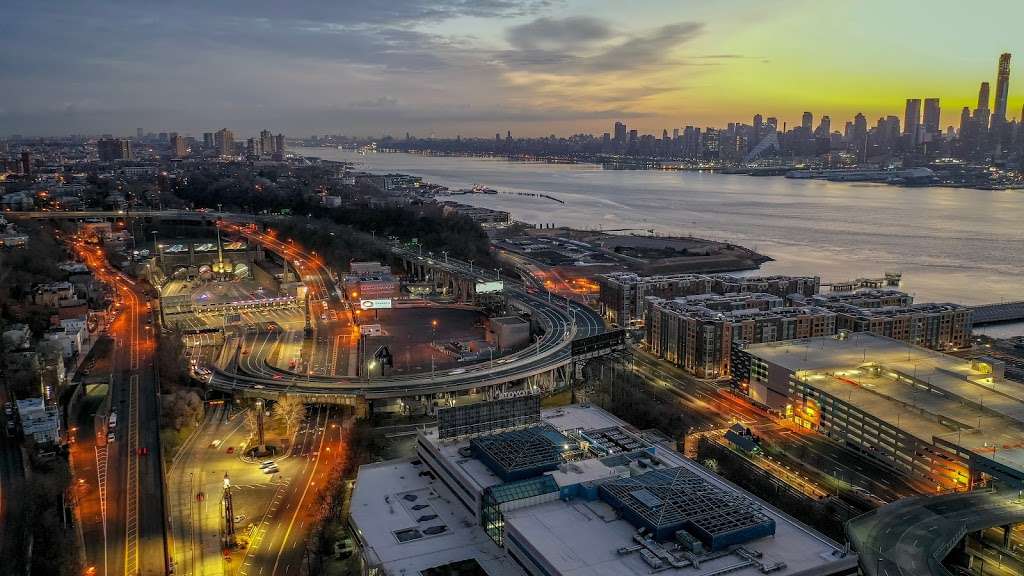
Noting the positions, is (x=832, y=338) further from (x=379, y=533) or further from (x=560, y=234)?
(x=560, y=234)

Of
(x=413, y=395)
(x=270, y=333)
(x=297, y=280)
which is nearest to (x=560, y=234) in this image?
(x=297, y=280)

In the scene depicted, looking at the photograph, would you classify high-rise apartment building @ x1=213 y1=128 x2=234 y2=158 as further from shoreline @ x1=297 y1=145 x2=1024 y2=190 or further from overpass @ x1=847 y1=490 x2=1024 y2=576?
overpass @ x1=847 y1=490 x2=1024 y2=576

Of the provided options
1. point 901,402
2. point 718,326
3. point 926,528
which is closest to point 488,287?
point 718,326

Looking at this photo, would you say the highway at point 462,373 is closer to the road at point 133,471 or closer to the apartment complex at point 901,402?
the road at point 133,471

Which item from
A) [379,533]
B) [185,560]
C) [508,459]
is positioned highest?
[508,459]

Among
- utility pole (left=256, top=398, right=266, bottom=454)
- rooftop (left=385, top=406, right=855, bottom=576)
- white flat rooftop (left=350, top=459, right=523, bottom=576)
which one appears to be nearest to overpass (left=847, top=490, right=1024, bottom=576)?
rooftop (left=385, top=406, right=855, bottom=576)

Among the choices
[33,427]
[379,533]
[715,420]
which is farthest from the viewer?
[715,420]
